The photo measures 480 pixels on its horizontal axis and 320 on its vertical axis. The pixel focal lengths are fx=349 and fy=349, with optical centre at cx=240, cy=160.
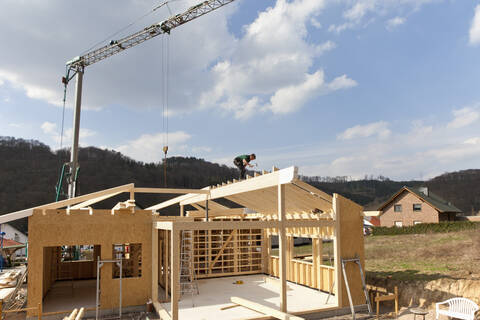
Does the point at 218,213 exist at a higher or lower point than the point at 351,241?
higher

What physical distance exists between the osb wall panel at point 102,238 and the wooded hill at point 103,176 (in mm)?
39267

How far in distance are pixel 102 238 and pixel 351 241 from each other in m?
7.53

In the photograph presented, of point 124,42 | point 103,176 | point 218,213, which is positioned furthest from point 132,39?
point 103,176

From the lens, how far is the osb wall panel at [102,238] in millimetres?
9859

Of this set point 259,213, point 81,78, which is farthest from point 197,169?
point 259,213

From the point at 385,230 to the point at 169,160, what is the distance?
56447 mm

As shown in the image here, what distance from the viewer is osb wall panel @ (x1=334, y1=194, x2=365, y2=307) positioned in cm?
1035

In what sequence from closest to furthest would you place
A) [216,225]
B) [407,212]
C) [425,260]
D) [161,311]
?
[216,225], [161,311], [425,260], [407,212]

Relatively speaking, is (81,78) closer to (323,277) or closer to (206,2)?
(206,2)

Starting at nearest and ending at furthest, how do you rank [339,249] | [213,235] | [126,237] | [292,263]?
[339,249] < [126,237] < [292,263] < [213,235]

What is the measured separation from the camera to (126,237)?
429 inches

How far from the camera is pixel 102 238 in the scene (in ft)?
34.7

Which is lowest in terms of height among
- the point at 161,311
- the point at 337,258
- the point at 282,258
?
the point at 161,311

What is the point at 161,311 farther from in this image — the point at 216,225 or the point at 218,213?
the point at 218,213
